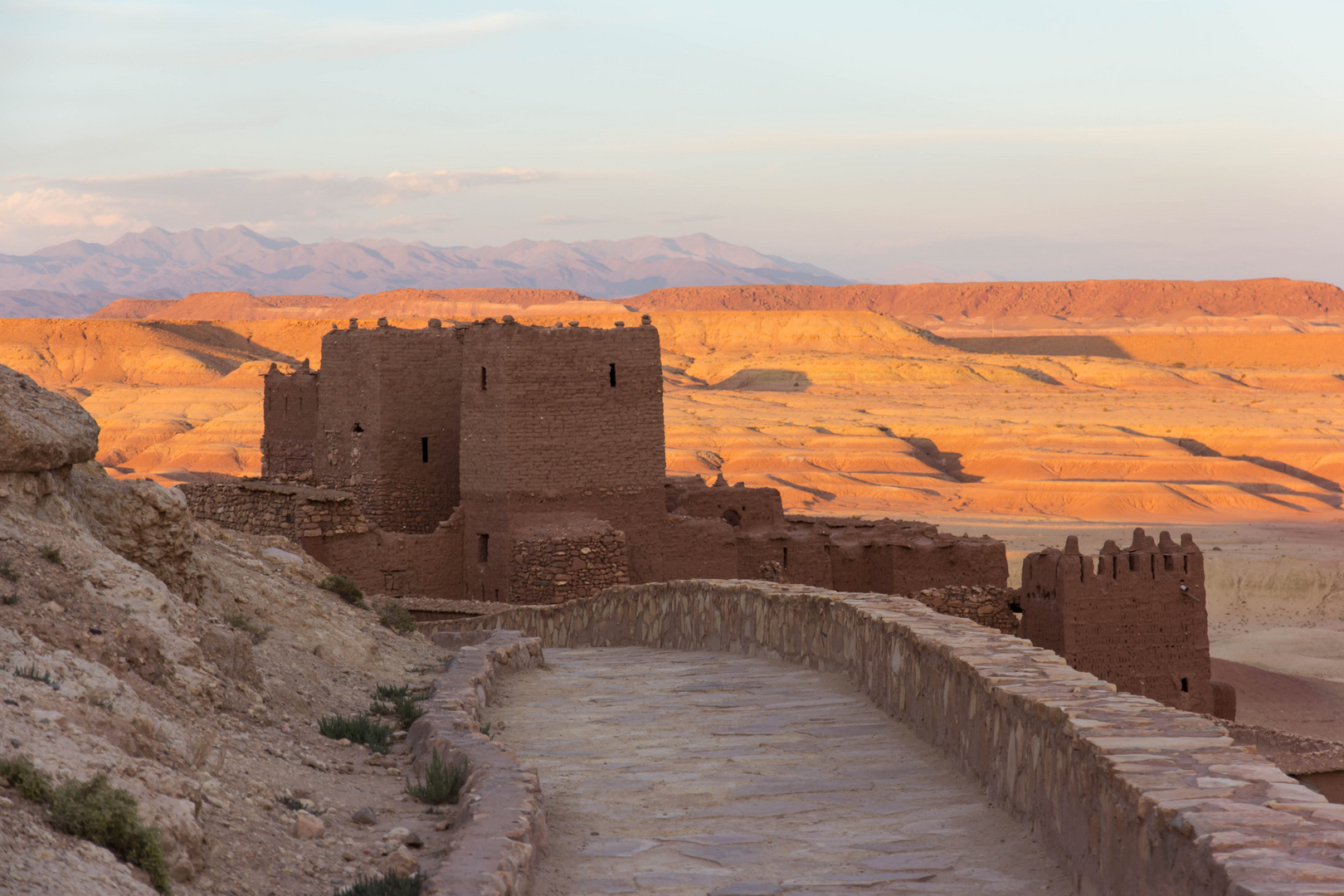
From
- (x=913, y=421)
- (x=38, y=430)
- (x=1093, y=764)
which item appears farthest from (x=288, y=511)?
(x=913, y=421)

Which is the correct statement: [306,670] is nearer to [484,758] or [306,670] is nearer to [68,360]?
[484,758]

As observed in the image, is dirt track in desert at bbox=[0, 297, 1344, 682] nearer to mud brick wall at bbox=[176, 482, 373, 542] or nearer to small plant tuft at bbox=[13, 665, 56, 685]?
mud brick wall at bbox=[176, 482, 373, 542]

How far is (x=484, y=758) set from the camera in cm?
573

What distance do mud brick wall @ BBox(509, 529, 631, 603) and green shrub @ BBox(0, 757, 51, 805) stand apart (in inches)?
625

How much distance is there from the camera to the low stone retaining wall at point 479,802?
4.11 meters

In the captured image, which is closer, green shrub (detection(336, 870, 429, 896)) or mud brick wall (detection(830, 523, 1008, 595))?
green shrub (detection(336, 870, 429, 896))

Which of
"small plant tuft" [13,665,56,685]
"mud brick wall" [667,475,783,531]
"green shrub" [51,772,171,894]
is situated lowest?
"mud brick wall" [667,475,783,531]

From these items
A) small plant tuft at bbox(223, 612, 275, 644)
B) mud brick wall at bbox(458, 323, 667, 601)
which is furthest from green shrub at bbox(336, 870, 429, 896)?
mud brick wall at bbox(458, 323, 667, 601)

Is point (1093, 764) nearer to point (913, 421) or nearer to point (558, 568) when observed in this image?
point (558, 568)

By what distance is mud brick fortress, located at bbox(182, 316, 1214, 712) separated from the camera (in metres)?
18.1

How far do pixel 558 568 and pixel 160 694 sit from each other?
14.4 meters

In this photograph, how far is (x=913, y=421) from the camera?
61.1m

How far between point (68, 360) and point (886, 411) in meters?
53.0

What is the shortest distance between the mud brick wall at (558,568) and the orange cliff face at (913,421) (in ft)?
76.7
